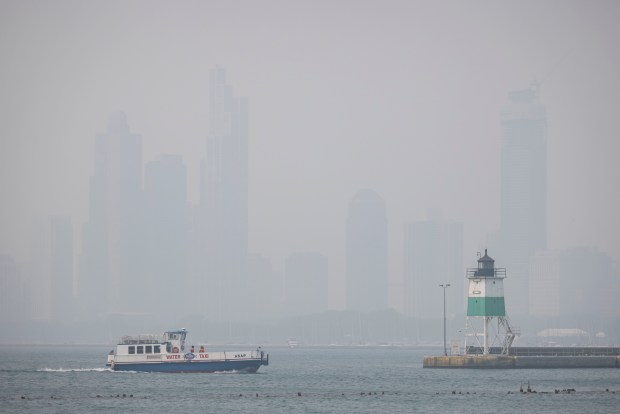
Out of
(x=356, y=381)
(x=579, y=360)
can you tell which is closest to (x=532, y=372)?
(x=579, y=360)

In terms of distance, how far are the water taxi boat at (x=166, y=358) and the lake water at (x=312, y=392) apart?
93 centimetres

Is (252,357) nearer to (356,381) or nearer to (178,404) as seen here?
(356,381)

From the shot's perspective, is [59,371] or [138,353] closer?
[138,353]

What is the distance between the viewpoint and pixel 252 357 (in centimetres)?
12988

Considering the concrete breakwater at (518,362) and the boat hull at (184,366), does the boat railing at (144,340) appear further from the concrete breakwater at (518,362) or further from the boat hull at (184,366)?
the concrete breakwater at (518,362)

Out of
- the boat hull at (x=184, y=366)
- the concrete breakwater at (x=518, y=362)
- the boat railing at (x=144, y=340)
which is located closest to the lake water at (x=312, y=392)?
the boat hull at (x=184, y=366)

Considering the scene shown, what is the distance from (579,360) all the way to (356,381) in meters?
24.0

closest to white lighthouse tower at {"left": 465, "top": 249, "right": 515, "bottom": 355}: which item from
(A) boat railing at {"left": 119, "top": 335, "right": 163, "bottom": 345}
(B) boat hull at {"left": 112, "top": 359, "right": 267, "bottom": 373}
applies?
(B) boat hull at {"left": 112, "top": 359, "right": 267, "bottom": 373}

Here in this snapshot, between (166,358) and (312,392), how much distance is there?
65.6 ft

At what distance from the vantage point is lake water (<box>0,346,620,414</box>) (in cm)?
9406

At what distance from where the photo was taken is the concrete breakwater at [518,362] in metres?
129

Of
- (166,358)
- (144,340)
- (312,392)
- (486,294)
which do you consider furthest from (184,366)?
(486,294)

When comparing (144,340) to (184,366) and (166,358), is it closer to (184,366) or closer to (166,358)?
(166,358)

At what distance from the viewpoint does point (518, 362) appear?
433ft
